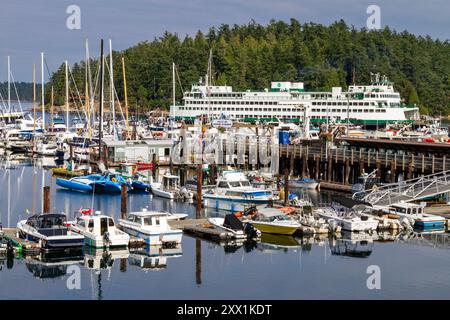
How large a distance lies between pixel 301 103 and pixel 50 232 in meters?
115

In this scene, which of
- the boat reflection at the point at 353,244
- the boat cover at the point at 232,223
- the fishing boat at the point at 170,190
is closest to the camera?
the boat reflection at the point at 353,244

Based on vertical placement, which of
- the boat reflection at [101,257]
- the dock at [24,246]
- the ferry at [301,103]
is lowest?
the boat reflection at [101,257]

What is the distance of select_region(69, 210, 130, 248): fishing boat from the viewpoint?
44.9 metres

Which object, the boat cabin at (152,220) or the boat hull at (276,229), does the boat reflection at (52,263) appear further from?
the boat hull at (276,229)

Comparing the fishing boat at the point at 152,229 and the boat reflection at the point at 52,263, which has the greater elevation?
the fishing boat at the point at 152,229

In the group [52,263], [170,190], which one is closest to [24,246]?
[52,263]

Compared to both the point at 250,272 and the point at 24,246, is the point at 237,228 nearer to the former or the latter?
the point at 250,272

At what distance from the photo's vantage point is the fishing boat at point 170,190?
215ft

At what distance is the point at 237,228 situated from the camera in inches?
1923

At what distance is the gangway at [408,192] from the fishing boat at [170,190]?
13000 mm

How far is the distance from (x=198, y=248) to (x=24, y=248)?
9.16m

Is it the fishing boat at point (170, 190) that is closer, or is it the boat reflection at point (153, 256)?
the boat reflection at point (153, 256)

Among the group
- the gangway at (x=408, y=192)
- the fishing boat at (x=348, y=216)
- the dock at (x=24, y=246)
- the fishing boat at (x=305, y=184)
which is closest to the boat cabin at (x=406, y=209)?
the gangway at (x=408, y=192)

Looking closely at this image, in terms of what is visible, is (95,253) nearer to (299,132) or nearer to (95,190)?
(95,190)
